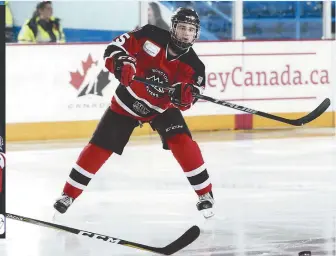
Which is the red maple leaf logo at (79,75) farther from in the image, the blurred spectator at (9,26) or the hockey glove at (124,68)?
the hockey glove at (124,68)

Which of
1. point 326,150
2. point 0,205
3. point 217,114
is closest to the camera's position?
point 0,205

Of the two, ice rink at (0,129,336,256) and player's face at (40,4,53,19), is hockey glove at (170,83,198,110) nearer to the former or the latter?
ice rink at (0,129,336,256)

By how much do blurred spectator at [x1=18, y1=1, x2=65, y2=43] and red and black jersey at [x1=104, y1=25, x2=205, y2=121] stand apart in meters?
3.33

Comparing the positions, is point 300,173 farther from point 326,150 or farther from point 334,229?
point 334,229

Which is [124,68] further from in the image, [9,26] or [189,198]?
[9,26]

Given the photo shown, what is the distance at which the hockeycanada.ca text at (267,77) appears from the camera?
8711mm

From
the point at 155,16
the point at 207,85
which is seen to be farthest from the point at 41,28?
the point at 207,85

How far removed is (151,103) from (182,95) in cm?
28

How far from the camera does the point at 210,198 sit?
5.19 metres

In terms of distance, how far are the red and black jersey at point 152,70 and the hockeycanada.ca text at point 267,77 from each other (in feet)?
11.8

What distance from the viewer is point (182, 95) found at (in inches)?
189

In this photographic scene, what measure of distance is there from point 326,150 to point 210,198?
249 centimetres

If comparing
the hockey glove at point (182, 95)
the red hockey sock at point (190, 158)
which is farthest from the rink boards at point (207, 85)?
the hockey glove at point (182, 95)

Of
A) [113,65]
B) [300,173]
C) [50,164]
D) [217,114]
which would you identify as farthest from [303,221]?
[217,114]
